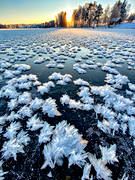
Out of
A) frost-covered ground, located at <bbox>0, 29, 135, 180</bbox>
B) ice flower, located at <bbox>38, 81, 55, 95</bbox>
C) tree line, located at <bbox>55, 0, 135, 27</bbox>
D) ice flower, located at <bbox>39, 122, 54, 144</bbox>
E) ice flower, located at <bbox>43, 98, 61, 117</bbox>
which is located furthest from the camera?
tree line, located at <bbox>55, 0, 135, 27</bbox>

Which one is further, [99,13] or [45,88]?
[99,13]

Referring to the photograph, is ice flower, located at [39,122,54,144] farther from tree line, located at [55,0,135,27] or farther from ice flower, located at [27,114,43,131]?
tree line, located at [55,0,135,27]

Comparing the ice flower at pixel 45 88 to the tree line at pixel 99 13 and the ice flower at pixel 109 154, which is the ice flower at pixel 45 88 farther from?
the tree line at pixel 99 13

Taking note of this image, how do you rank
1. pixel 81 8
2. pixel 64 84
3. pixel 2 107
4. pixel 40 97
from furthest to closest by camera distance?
pixel 81 8 < pixel 64 84 < pixel 40 97 < pixel 2 107

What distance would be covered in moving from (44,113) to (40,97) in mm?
615

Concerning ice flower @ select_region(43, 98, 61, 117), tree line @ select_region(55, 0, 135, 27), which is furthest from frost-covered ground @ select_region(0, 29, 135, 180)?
tree line @ select_region(55, 0, 135, 27)

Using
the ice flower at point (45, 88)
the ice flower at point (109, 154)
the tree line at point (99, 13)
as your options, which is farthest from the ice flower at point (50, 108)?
the tree line at point (99, 13)

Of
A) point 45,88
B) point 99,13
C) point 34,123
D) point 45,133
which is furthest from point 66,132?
point 99,13

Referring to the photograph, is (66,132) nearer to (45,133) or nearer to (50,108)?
(45,133)

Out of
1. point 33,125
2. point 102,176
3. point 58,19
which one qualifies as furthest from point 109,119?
point 58,19

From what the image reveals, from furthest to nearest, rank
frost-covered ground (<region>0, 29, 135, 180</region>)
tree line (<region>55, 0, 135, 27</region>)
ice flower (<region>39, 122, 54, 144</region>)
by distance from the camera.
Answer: tree line (<region>55, 0, 135, 27</region>), ice flower (<region>39, 122, 54, 144</region>), frost-covered ground (<region>0, 29, 135, 180</region>)

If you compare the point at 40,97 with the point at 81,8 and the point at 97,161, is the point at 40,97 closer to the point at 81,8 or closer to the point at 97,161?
the point at 97,161

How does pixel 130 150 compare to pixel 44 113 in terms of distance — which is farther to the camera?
pixel 44 113

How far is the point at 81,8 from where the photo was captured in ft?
163
